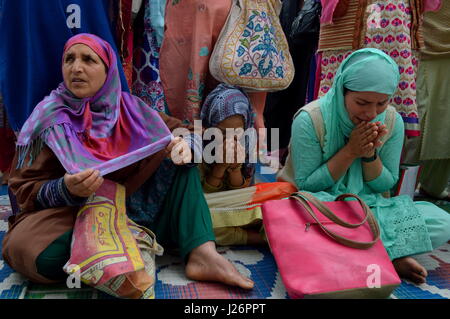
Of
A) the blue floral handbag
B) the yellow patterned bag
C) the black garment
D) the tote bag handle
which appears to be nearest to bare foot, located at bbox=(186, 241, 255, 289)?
the yellow patterned bag

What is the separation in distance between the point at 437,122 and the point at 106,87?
1836 millimetres

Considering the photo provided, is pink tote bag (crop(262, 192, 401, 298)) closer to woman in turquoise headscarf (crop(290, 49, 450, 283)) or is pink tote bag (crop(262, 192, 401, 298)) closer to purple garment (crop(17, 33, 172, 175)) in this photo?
woman in turquoise headscarf (crop(290, 49, 450, 283))

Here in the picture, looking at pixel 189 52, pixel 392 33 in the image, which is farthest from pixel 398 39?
pixel 189 52

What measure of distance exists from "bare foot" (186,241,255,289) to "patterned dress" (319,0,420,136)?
120cm

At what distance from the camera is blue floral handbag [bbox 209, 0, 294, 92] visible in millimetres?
1824

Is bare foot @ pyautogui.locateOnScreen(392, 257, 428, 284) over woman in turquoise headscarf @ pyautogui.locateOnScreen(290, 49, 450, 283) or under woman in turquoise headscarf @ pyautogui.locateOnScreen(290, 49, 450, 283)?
under

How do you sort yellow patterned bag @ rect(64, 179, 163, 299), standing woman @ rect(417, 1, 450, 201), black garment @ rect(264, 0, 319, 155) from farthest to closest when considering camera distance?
black garment @ rect(264, 0, 319, 155)
standing woman @ rect(417, 1, 450, 201)
yellow patterned bag @ rect(64, 179, 163, 299)

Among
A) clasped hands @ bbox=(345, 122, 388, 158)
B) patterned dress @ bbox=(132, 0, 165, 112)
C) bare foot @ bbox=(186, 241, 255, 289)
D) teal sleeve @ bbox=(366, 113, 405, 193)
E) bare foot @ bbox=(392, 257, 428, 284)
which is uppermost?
patterned dress @ bbox=(132, 0, 165, 112)

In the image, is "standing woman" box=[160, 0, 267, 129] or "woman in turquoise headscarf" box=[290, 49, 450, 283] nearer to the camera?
"woman in turquoise headscarf" box=[290, 49, 450, 283]

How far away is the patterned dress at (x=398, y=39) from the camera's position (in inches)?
74.8

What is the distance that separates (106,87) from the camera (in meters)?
1.41

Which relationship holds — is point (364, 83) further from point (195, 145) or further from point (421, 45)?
point (421, 45)

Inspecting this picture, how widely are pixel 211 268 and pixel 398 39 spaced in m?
1.44
